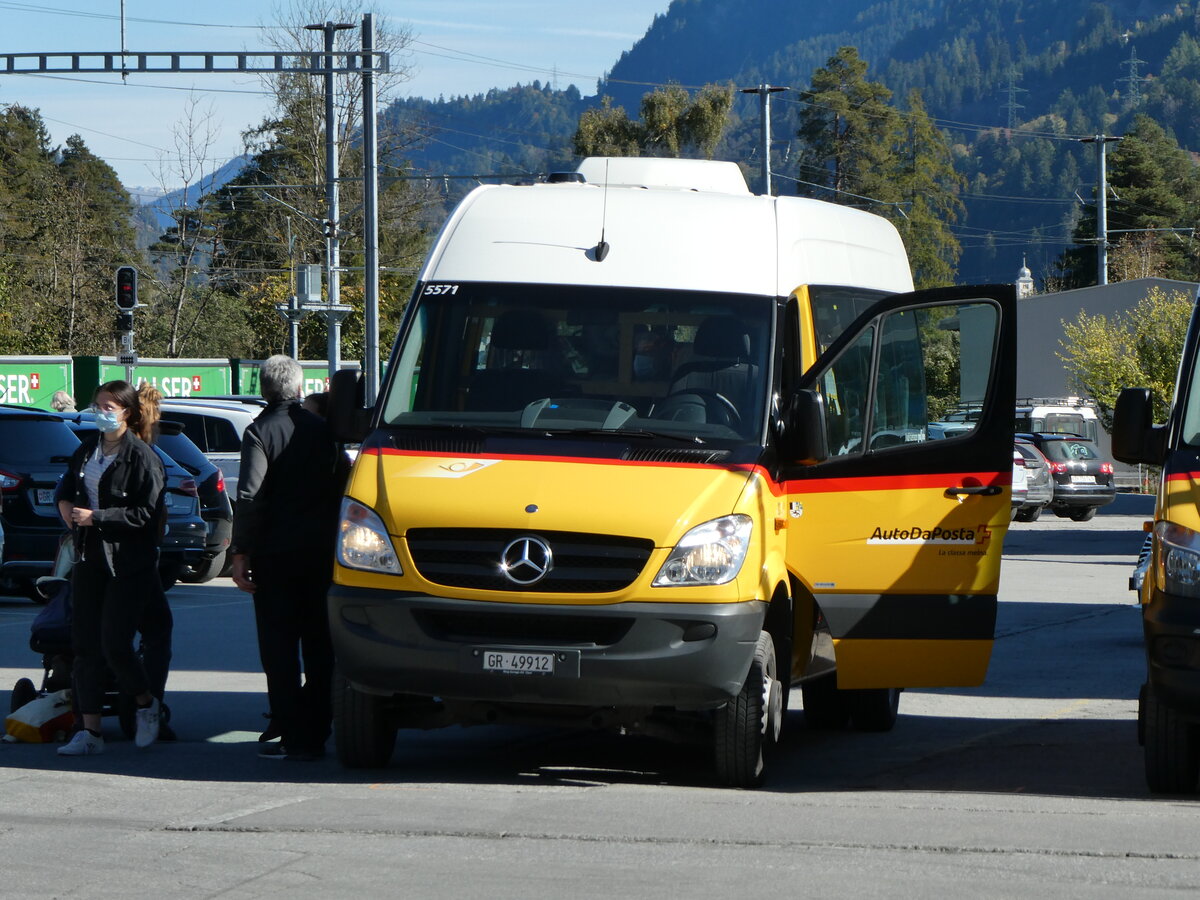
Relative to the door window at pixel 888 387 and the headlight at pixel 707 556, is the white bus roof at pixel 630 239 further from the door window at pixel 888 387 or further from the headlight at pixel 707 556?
the headlight at pixel 707 556

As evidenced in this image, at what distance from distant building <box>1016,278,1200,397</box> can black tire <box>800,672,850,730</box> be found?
5952 centimetres

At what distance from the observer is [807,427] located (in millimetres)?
8234

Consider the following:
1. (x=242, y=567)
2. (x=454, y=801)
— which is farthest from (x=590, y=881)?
(x=242, y=567)

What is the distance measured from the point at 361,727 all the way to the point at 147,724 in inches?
54.1

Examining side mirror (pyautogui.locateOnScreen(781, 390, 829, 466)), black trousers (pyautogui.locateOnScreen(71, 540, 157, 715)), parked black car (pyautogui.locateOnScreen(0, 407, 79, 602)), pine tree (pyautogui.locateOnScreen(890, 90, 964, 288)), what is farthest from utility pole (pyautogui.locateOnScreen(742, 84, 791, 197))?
side mirror (pyautogui.locateOnScreen(781, 390, 829, 466))

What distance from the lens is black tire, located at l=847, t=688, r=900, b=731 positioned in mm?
10156

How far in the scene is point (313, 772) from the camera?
863 cm

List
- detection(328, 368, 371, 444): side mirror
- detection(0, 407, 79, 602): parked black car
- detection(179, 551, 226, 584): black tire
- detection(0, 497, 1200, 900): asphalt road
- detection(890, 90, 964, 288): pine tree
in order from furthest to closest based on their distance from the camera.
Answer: detection(890, 90, 964, 288): pine tree
detection(179, 551, 226, 584): black tire
detection(0, 407, 79, 602): parked black car
detection(328, 368, 371, 444): side mirror
detection(0, 497, 1200, 900): asphalt road

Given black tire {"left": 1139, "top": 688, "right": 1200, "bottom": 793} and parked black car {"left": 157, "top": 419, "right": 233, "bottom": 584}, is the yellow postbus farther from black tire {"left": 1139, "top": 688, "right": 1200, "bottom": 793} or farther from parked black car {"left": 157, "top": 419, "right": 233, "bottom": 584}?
parked black car {"left": 157, "top": 419, "right": 233, "bottom": 584}

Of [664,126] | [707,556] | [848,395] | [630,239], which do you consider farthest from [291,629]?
[664,126]

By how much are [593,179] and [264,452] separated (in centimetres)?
262

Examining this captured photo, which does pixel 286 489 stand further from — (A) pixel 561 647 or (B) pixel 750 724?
(B) pixel 750 724

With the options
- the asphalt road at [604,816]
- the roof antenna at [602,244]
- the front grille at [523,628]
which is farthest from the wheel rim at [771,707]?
the roof antenna at [602,244]

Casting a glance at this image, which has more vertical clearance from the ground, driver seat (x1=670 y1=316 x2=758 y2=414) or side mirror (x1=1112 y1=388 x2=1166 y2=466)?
driver seat (x1=670 y1=316 x2=758 y2=414)
